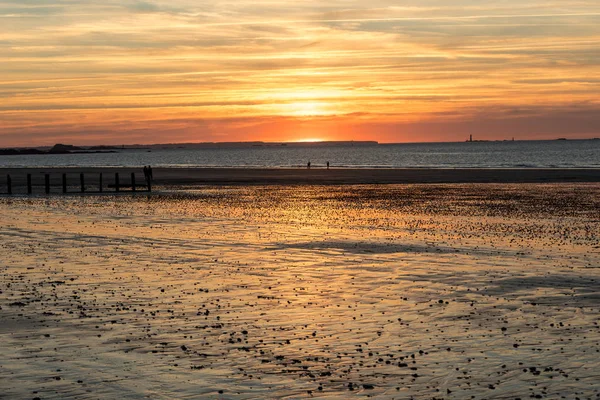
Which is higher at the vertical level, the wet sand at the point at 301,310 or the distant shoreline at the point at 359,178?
the distant shoreline at the point at 359,178

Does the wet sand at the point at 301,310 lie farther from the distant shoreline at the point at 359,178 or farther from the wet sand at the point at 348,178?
the distant shoreline at the point at 359,178

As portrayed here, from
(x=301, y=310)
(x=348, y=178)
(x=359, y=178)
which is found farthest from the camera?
(x=348, y=178)

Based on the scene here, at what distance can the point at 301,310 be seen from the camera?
15.5m

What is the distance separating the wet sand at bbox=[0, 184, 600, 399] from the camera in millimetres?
11000

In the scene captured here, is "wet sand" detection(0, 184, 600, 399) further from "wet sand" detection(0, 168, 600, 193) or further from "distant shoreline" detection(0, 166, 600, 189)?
"distant shoreline" detection(0, 166, 600, 189)

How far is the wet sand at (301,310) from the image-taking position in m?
11.0

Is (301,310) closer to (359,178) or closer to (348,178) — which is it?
(359,178)

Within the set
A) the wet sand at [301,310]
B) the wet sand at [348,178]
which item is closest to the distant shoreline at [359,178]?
the wet sand at [348,178]

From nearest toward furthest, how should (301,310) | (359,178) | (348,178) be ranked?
1. (301,310)
2. (359,178)
3. (348,178)

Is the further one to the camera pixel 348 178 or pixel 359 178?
pixel 348 178

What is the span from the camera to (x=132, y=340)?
1316 centimetres

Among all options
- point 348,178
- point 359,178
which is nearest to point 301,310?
point 359,178

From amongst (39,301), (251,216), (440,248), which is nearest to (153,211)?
(251,216)

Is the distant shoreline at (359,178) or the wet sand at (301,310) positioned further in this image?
the distant shoreline at (359,178)
